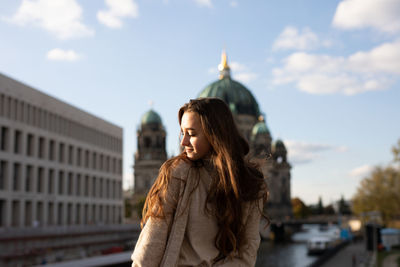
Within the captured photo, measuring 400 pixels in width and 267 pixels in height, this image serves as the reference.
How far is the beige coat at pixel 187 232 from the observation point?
275 centimetres

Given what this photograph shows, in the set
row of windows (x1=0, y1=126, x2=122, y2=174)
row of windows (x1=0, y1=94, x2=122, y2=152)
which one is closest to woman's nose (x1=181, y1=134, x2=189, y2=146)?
row of windows (x1=0, y1=126, x2=122, y2=174)

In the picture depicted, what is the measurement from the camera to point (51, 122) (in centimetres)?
5631

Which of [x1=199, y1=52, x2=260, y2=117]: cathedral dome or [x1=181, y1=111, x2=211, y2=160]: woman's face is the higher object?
[x1=199, y1=52, x2=260, y2=117]: cathedral dome

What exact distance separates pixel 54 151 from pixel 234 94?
73.4 meters

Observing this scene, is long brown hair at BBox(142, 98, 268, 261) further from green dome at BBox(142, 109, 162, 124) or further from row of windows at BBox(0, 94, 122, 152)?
green dome at BBox(142, 109, 162, 124)

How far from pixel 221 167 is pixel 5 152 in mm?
47332

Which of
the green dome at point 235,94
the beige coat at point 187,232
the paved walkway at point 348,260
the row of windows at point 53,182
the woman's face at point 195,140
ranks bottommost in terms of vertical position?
the paved walkway at point 348,260

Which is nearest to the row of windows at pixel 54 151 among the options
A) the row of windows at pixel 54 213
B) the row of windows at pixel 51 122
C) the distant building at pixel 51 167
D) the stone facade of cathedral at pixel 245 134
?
the distant building at pixel 51 167

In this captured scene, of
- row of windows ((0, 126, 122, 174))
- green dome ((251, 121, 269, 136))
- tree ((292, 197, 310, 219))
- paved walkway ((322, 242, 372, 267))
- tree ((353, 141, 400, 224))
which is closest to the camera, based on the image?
paved walkway ((322, 242, 372, 267))

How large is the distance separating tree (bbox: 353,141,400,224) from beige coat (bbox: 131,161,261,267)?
5514cm

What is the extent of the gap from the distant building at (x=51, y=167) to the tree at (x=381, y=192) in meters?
29.7

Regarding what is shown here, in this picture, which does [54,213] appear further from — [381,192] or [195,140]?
[195,140]

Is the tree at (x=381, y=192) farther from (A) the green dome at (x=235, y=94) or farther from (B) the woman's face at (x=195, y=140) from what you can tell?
(A) the green dome at (x=235, y=94)

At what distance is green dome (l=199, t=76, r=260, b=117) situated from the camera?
124 m
